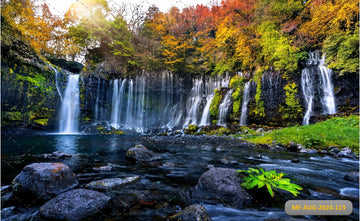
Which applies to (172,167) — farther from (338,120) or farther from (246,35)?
(246,35)

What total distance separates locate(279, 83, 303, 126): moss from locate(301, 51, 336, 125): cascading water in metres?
0.51

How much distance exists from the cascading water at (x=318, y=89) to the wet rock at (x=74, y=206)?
14.0 metres

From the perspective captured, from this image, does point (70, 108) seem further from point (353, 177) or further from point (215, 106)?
point (353, 177)

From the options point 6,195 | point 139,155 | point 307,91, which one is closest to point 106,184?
point 6,195

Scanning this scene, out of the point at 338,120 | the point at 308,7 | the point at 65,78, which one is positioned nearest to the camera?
the point at 338,120

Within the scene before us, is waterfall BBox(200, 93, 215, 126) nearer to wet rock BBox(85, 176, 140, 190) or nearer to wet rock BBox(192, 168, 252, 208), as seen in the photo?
wet rock BBox(192, 168, 252, 208)

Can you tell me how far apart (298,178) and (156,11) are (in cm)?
2987

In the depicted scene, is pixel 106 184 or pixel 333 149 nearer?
pixel 106 184

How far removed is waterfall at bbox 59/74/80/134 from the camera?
17959 mm

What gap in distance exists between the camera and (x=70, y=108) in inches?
739

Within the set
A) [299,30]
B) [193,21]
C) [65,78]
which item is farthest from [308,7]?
[65,78]

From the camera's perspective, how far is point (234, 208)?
2.24m

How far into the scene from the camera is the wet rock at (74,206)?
1940 mm

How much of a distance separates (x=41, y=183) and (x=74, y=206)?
104cm
